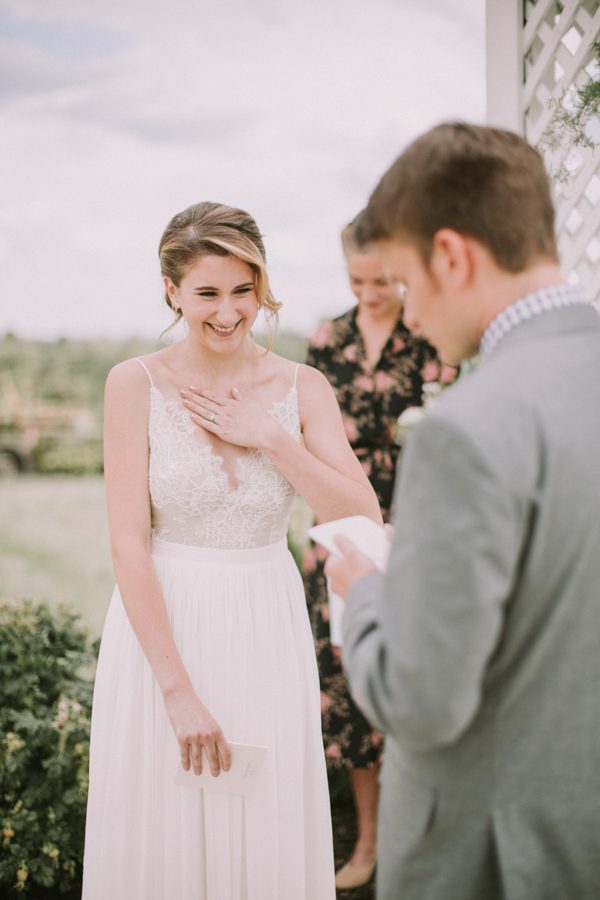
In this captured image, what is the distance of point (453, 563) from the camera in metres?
1.02

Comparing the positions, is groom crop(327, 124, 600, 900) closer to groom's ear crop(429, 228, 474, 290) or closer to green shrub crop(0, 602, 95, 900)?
groom's ear crop(429, 228, 474, 290)

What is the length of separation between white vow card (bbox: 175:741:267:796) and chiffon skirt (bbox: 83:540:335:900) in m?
0.12

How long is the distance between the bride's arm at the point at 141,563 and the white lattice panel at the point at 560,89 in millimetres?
1509

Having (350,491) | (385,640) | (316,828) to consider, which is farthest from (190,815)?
(385,640)

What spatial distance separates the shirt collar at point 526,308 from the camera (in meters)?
1.17

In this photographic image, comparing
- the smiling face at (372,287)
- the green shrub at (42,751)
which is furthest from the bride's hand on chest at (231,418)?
the green shrub at (42,751)

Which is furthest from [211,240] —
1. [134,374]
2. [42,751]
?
[42,751]

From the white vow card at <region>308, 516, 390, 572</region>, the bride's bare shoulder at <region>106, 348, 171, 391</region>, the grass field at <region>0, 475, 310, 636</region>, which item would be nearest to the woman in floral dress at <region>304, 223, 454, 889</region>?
the bride's bare shoulder at <region>106, 348, 171, 391</region>

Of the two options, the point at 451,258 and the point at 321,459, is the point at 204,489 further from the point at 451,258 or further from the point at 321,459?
the point at 451,258

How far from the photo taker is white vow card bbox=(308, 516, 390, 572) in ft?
4.52

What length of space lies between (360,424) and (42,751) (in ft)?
5.53

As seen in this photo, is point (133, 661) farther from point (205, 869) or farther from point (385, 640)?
point (385, 640)

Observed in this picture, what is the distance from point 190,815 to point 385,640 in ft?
4.41

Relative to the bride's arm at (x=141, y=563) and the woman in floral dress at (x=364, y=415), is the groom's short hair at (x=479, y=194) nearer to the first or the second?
the bride's arm at (x=141, y=563)
